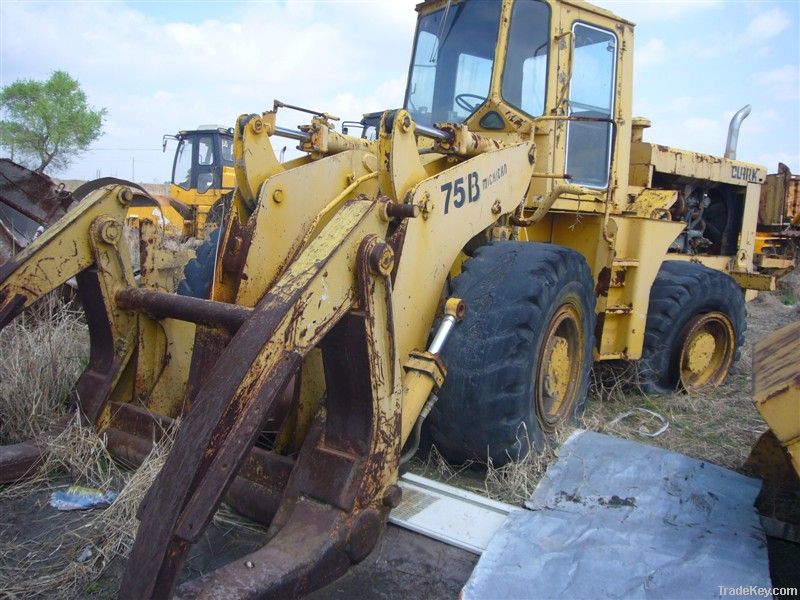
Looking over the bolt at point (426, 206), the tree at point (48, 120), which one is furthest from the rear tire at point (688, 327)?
the tree at point (48, 120)

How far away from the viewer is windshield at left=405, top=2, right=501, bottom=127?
4.46 metres

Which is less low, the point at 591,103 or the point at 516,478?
the point at 591,103

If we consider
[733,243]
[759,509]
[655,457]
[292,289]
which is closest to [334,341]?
[292,289]

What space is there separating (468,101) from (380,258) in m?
2.58

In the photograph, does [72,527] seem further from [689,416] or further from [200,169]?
[200,169]

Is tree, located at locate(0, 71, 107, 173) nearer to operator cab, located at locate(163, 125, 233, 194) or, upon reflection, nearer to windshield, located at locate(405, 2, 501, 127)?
operator cab, located at locate(163, 125, 233, 194)

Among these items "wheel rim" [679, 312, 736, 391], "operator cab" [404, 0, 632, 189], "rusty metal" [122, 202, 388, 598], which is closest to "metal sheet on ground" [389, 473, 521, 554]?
"rusty metal" [122, 202, 388, 598]

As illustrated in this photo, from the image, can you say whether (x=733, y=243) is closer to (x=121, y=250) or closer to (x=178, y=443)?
(x=121, y=250)

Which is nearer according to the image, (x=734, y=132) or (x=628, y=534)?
(x=628, y=534)

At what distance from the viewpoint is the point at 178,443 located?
185 centimetres

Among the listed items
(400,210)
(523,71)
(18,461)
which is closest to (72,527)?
(18,461)

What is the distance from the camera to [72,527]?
8.98ft

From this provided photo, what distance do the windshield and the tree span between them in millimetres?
33720

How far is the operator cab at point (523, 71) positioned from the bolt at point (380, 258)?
2.01 meters
